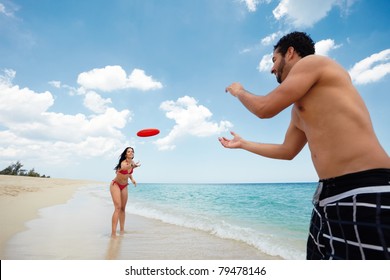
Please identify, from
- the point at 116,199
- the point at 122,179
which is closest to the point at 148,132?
the point at 122,179

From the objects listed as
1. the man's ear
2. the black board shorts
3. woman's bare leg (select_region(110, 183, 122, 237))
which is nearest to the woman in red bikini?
woman's bare leg (select_region(110, 183, 122, 237))

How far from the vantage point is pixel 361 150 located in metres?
1.45

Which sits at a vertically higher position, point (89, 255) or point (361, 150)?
point (361, 150)

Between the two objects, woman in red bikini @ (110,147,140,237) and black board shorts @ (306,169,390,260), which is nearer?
black board shorts @ (306,169,390,260)

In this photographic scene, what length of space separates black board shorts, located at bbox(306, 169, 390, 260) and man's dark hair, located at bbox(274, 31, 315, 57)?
2.77 ft

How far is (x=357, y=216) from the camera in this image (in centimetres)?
137

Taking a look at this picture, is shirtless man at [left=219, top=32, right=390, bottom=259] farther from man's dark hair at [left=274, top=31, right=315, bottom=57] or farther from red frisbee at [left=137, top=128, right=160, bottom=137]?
red frisbee at [left=137, top=128, right=160, bottom=137]

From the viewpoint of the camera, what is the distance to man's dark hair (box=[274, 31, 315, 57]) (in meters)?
1.86

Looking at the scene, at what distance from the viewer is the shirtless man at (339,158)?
4.38 feet

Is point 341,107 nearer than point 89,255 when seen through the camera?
Yes

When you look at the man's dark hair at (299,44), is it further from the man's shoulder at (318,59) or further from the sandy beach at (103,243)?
the sandy beach at (103,243)
